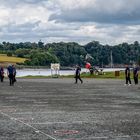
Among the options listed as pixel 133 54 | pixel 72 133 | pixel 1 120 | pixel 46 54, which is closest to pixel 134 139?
pixel 72 133

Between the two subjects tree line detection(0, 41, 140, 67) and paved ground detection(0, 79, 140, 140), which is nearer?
paved ground detection(0, 79, 140, 140)

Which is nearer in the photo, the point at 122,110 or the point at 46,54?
the point at 122,110

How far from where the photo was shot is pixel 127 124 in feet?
53.0

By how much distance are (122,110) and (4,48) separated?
17434cm

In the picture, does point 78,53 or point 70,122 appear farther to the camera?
point 78,53

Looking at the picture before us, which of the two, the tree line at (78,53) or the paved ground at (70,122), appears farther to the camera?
the tree line at (78,53)

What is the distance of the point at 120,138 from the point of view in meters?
13.2

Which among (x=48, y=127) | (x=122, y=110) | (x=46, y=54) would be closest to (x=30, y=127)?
(x=48, y=127)

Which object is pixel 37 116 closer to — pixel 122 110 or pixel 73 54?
pixel 122 110

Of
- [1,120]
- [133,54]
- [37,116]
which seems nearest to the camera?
[1,120]

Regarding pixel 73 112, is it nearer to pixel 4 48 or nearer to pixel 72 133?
pixel 72 133

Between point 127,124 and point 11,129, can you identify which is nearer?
point 11,129

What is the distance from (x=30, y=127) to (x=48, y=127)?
51cm

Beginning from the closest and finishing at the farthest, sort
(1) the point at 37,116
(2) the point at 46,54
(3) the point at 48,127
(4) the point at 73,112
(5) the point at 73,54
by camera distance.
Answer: (3) the point at 48,127, (1) the point at 37,116, (4) the point at 73,112, (2) the point at 46,54, (5) the point at 73,54
